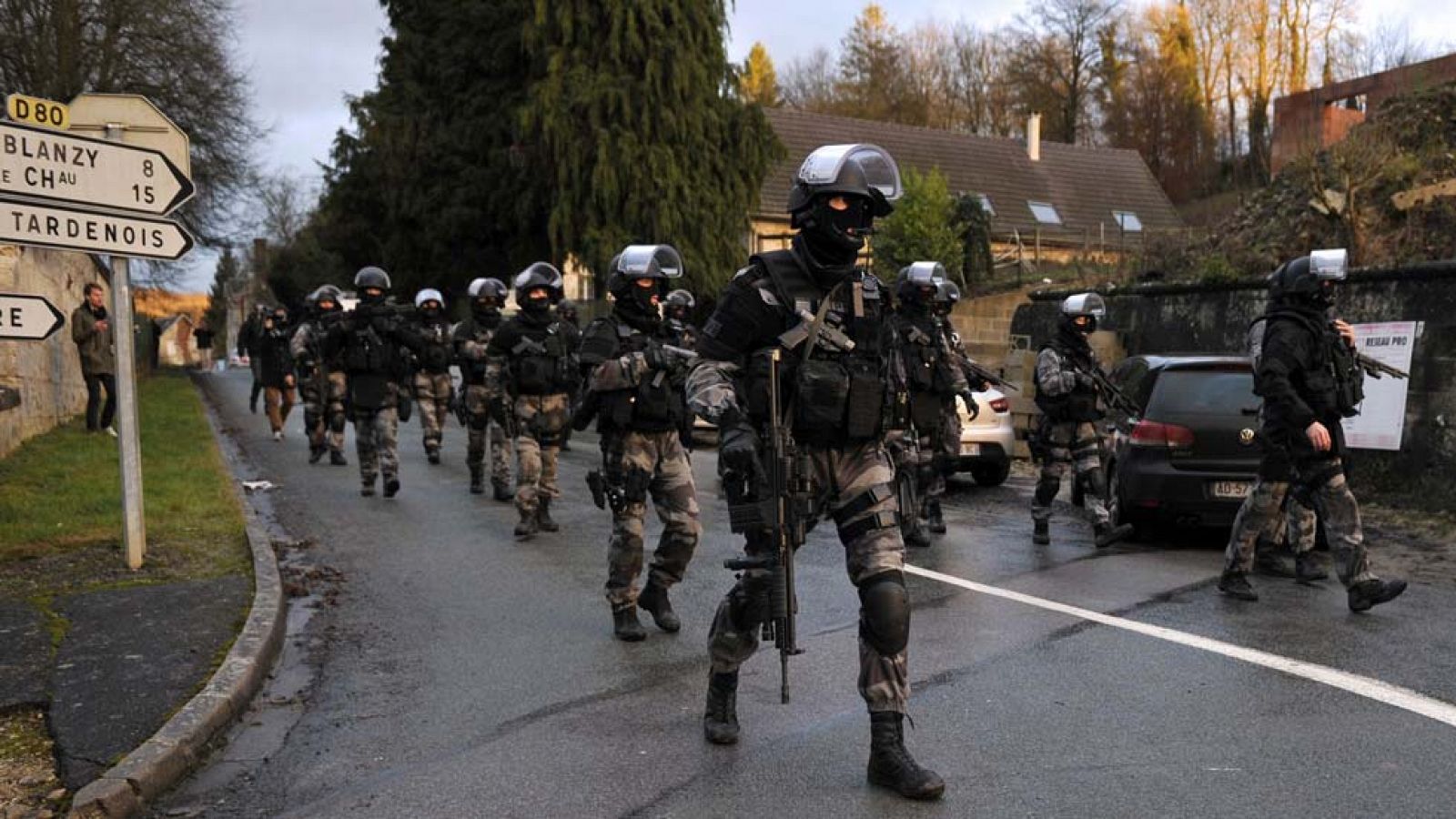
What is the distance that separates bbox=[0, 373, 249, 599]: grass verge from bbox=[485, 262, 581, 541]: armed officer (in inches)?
82.7

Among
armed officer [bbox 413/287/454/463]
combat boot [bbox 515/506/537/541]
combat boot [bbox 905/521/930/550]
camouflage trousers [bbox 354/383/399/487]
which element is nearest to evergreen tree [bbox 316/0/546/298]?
armed officer [bbox 413/287/454/463]

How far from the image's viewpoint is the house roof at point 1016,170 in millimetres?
36781

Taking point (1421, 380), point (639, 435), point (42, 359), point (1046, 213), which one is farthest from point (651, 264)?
point (1046, 213)

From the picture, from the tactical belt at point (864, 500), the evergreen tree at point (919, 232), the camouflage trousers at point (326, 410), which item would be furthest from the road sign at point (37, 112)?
the evergreen tree at point (919, 232)

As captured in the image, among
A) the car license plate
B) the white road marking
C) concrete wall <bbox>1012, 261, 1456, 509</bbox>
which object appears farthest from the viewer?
concrete wall <bbox>1012, 261, 1456, 509</bbox>

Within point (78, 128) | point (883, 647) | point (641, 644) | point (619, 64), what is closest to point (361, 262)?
point (619, 64)

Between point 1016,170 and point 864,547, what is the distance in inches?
1513

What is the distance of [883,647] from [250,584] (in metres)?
4.38

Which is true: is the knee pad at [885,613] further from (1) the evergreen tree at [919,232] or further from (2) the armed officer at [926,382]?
(1) the evergreen tree at [919,232]

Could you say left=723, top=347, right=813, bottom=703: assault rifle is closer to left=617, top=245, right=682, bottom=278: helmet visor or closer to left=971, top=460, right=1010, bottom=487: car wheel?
left=617, top=245, right=682, bottom=278: helmet visor

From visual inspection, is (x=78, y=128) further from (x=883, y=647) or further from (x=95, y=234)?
(x=883, y=647)

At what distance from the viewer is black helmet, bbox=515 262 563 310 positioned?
882cm

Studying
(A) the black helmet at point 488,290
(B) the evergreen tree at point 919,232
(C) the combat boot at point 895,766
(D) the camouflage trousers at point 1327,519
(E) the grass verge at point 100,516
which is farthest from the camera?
(B) the evergreen tree at point 919,232

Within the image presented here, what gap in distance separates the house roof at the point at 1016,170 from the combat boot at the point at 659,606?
28.8m
